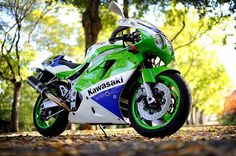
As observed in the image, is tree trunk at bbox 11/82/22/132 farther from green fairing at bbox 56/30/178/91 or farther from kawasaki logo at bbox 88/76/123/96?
kawasaki logo at bbox 88/76/123/96

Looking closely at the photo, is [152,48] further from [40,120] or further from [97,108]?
[40,120]

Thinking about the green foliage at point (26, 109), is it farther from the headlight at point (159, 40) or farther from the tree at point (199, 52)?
the headlight at point (159, 40)

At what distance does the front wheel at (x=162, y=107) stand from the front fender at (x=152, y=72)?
6cm

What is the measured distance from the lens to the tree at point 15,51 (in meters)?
18.2

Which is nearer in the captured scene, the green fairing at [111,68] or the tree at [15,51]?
the green fairing at [111,68]

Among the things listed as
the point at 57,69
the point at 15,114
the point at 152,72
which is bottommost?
the point at 15,114

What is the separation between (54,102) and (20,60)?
1317 centimetres

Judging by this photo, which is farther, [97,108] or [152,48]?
[97,108]

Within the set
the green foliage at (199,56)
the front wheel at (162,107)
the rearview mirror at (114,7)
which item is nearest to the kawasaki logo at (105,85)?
the front wheel at (162,107)

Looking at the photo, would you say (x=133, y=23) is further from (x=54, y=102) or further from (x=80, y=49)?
(x=80, y=49)

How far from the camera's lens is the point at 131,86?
5.73 metres

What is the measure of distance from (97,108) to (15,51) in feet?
46.0

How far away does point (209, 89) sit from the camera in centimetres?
3859

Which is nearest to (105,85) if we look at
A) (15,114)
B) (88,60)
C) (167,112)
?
(88,60)
